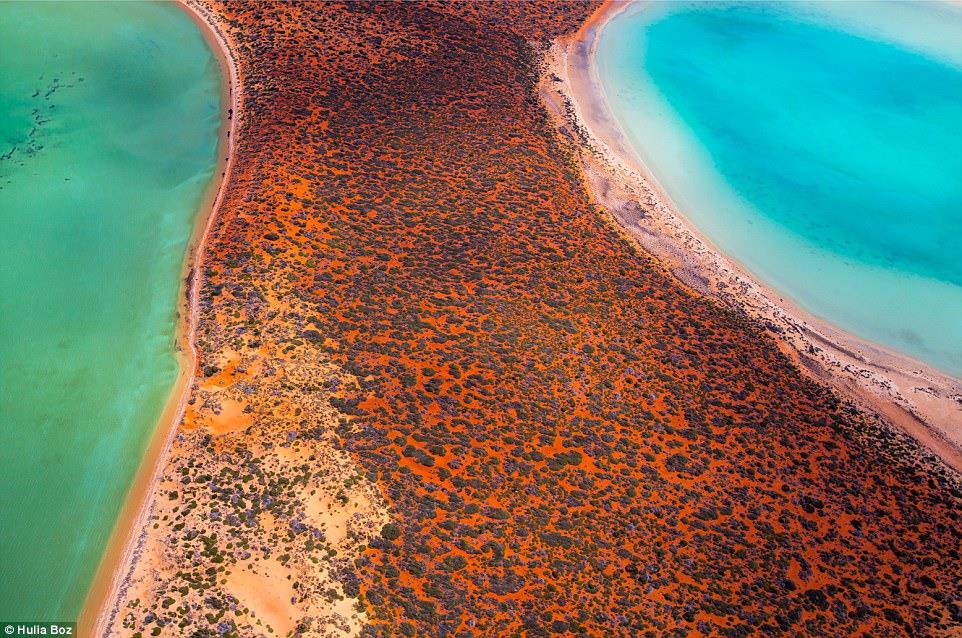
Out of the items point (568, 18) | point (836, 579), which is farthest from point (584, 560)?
point (568, 18)

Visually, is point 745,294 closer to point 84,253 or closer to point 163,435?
point 163,435

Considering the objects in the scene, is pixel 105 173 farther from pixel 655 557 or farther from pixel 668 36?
pixel 668 36

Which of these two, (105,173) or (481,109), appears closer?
(105,173)

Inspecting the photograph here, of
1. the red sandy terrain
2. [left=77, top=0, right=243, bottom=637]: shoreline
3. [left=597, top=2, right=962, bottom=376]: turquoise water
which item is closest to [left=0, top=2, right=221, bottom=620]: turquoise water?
[left=77, top=0, right=243, bottom=637]: shoreline

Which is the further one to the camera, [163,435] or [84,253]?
[84,253]

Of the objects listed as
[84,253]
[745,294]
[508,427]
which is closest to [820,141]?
[745,294]
